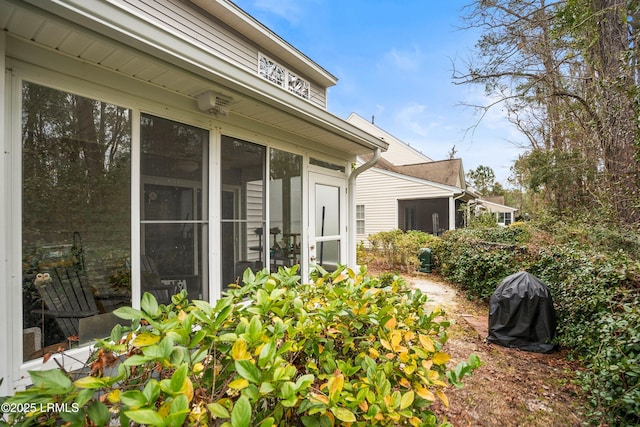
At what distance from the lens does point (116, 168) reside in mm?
2211

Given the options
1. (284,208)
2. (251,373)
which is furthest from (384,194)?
(251,373)

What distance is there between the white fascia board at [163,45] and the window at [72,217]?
2.09 feet

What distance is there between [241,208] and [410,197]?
422 inches

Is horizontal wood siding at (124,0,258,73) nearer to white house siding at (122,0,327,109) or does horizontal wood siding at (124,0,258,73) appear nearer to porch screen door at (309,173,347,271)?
white house siding at (122,0,327,109)

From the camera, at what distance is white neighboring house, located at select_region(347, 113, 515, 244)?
12.3 metres

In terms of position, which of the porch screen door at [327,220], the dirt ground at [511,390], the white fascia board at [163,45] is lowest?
the dirt ground at [511,390]

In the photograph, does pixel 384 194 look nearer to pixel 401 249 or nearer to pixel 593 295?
pixel 401 249

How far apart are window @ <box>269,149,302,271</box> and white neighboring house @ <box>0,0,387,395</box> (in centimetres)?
4

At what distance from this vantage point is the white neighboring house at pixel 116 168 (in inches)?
67.3

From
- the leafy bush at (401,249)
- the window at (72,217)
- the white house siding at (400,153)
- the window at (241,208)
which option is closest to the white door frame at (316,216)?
the window at (241,208)

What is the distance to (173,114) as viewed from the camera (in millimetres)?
2557

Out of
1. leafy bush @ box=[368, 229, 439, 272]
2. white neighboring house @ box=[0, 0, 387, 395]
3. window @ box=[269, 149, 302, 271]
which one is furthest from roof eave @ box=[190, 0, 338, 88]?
leafy bush @ box=[368, 229, 439, 272]

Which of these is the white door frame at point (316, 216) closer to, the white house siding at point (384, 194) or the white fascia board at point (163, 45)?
the white fascia board at point (163, 45)

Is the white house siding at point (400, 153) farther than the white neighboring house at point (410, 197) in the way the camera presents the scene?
Yes
